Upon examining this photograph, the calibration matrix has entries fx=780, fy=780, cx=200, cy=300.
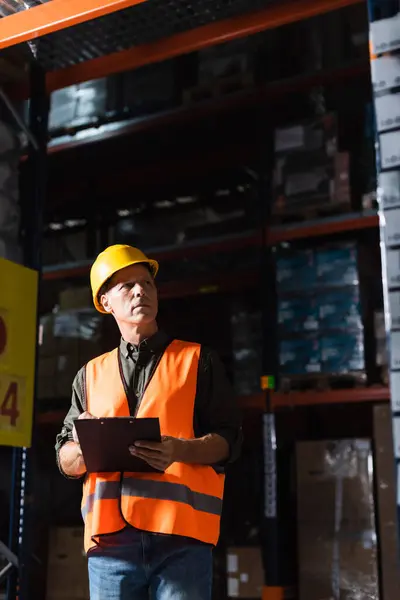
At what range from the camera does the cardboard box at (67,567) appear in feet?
20.0

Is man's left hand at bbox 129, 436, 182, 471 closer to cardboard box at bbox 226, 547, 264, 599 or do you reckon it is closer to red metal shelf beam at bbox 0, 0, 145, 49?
red metal shelf beam at bbox 0, 0, 145, 49

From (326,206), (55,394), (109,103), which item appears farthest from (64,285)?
(326,206)

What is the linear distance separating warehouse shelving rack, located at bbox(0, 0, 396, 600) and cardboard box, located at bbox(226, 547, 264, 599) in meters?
0.17

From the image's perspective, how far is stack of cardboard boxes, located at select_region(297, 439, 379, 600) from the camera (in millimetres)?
5195

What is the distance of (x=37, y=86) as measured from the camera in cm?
577

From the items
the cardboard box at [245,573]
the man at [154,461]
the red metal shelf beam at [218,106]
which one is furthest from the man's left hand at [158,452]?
the red metal shelf beam at [218,106]

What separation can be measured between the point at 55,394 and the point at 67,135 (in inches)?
91.9

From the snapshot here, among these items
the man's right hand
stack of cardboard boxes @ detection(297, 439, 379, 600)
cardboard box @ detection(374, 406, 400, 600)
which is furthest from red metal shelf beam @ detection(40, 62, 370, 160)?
the man's right hand

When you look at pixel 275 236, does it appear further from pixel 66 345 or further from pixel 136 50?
pixel 66 345

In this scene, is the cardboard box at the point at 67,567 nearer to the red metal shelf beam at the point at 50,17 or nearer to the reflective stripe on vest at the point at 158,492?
the reflective stripe on vest at the point at 158,492

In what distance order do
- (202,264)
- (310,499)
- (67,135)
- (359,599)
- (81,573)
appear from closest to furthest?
(359,599) < (310,499) < (81,573) < (202,264) < (67,135)

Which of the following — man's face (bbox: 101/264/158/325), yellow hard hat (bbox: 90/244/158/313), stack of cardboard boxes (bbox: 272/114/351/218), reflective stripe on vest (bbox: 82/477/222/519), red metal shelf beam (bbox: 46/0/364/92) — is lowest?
reflective stripe on vest (bbox: 82/477/222/519)

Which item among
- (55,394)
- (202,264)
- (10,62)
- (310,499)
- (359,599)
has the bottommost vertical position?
(359,599)

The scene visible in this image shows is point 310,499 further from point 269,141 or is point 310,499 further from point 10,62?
point 10,62
